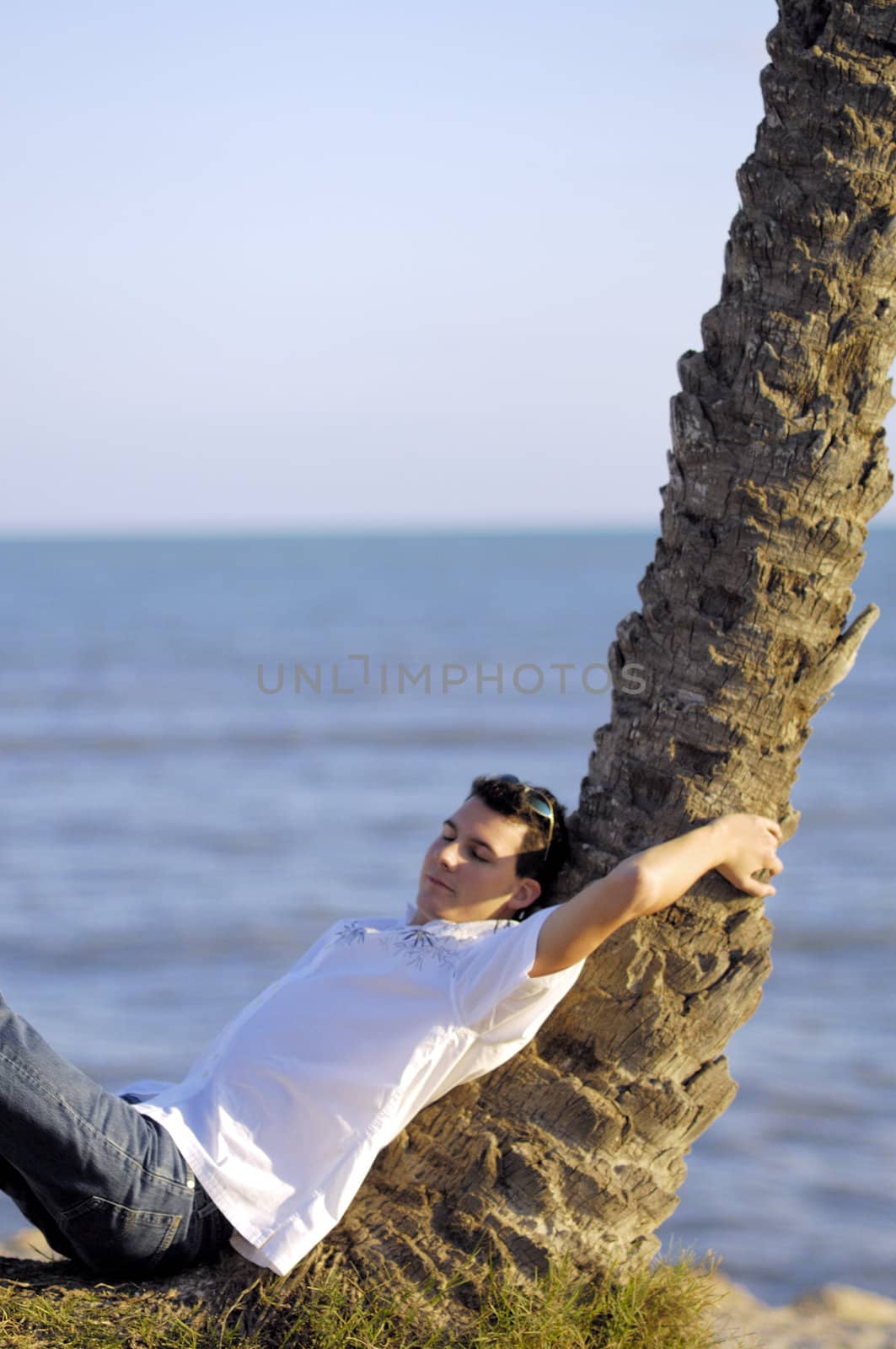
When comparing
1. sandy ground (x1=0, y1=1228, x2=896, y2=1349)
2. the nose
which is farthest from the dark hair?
sandy ground (x1=0, y1=1228, x2=896, y2=1349)

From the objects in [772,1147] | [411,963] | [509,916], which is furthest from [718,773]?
[772,1147]

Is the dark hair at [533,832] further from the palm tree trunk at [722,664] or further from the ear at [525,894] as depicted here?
the palm tree trunk at [722,664]

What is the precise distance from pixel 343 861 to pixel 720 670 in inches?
425

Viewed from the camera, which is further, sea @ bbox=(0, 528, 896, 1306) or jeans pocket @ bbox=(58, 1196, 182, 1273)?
sea @ bbox=(0, 528, 896, 1306)

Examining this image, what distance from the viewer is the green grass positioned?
3451 mm

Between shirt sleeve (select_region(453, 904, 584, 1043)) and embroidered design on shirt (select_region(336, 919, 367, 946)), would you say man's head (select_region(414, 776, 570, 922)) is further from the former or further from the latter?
shirt sleeve (select_region(453, 904, 584, 1043))

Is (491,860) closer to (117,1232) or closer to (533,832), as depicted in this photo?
(533,832)

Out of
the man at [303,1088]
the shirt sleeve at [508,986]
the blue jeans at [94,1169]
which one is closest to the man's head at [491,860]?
the man at [303,1088]

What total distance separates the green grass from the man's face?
0.96m

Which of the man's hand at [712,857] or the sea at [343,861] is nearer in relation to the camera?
the man's hand at [712,857]

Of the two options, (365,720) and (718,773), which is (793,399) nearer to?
(718,773)

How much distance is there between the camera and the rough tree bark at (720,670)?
11.8 ft

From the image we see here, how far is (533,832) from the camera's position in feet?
12.8

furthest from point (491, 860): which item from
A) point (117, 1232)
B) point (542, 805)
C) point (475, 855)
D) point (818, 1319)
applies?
point (818, 1319)
